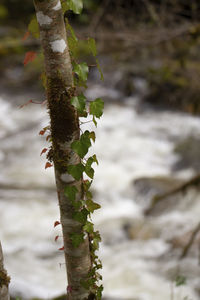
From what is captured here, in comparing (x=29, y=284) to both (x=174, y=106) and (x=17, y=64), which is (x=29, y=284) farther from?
(x=17, y=64)

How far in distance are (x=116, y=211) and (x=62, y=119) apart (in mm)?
4746

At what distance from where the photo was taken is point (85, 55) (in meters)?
12.3

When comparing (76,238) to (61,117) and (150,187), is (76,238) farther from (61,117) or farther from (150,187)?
(150,187)

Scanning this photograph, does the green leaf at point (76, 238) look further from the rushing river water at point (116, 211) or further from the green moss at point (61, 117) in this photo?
the rushing river water at point (116, 211)

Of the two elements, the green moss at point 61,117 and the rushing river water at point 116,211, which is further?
the rushing river water at point 116,211

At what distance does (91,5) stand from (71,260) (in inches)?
451

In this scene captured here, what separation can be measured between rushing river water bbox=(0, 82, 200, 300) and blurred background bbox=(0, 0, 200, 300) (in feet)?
0.05

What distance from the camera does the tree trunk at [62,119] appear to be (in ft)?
5.56

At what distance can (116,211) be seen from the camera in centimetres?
645

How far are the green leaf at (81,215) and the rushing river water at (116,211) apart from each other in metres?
1.18

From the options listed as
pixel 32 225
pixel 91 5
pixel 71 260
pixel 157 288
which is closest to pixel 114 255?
pixel 157 288

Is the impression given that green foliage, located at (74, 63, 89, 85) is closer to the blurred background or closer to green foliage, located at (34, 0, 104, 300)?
green foliage, located at (34, 0, 104, 300)

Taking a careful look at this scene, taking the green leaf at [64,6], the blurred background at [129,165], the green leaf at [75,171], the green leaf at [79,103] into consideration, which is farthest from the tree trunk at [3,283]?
the green leaf at [64,6]

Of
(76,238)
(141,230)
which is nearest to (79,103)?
(76,238)
